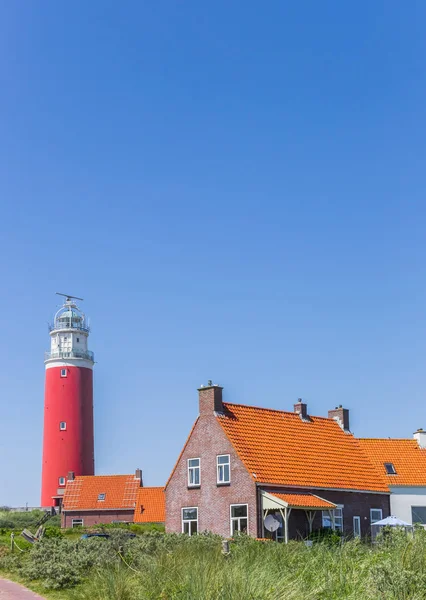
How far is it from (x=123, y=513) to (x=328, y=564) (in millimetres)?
49398

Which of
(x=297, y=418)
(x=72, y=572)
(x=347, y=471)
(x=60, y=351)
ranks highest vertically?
(x=60, y=351)

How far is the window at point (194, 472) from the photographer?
1485 inches

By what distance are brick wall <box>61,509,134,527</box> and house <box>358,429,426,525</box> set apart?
24767 mm

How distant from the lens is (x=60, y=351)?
6862 centimetres

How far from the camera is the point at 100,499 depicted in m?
63.2

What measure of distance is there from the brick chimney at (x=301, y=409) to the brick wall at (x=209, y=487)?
6736 millimetres

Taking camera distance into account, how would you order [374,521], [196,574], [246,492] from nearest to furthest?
1. [196,574]
2. [246,492]
3. [374,521]

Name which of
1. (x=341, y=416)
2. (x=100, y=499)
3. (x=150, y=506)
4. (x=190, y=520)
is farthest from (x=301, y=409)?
(x=100, y=499)

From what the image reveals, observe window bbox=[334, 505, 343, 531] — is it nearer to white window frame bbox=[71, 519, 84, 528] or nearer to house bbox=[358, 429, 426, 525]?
house bbox=[358, 429, 426, 525]

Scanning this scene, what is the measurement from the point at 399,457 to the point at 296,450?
7767mm

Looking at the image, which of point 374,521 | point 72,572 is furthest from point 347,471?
point 72,572

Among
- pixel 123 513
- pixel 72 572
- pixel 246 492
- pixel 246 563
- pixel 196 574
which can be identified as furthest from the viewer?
pixel 123 513

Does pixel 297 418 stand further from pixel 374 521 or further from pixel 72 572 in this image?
pixel 72 572

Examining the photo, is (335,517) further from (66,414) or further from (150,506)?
(66,414)
